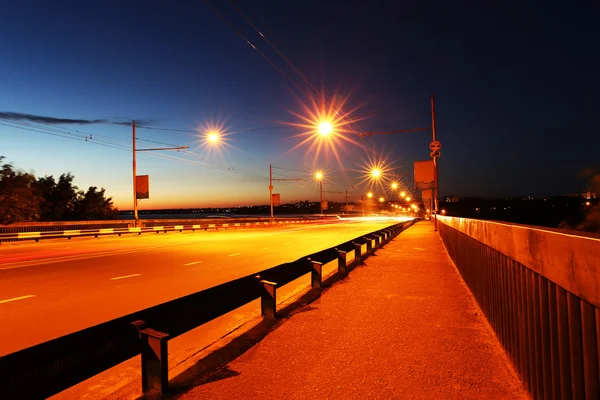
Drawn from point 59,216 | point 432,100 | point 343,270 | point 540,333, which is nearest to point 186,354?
point 540,333

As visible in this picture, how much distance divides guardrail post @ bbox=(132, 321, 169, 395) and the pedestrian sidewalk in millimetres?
242

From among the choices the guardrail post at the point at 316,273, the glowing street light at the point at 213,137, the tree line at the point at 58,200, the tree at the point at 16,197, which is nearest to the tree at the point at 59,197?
the tree line at the point at 58,200

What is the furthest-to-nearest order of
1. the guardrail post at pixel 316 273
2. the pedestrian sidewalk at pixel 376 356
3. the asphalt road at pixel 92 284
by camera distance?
the guardrail post at pixel 316 273, the asphalt road at pixel 92 284, the pedestrian sidewalk at pixel 376 356

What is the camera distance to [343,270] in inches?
399

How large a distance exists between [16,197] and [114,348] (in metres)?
34.2

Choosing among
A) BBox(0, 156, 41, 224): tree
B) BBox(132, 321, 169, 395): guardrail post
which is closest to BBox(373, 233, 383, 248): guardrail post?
BBox(132, 321, 169, 395): guardrail post

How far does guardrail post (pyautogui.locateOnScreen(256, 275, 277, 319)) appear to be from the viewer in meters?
5.87

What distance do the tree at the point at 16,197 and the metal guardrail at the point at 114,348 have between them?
32.6 meters

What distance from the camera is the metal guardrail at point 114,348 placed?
2.43m

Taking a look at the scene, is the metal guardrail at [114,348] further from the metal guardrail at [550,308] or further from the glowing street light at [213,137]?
the glowing street light at [213,137]

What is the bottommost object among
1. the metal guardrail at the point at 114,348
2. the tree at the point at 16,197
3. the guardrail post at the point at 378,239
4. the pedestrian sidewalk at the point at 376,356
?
the pedestrian sidewalk at the point at 376,356

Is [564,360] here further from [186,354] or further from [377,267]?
[377,267]

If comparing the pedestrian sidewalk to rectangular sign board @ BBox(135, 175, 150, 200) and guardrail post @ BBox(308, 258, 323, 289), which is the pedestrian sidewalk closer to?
guardrail post @ BBox(308, 258, 323, 289)

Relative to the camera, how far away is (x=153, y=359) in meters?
3.45
